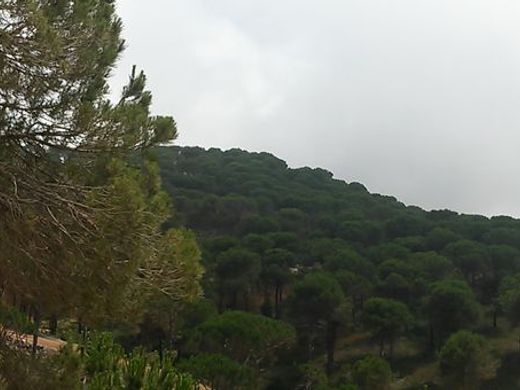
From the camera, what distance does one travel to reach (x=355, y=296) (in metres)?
39.7

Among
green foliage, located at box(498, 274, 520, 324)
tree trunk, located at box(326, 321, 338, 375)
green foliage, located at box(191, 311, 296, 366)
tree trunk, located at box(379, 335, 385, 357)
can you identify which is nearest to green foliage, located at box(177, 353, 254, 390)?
green foliage, located at box(191, 311, 296, 366)

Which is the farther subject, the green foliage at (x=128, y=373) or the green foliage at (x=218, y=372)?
the green foliage at (x=218, y=372)

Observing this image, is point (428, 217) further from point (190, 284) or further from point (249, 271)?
point (190, 284)

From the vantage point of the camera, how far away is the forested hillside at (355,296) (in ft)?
98.9

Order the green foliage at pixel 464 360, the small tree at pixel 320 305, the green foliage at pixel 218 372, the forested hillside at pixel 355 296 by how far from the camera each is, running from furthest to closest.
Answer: the small tree at pixel 320 305
the forested hillside at pixel 355 296
the green foliage at pixel 464 360
the green foliage at pixel 218 372

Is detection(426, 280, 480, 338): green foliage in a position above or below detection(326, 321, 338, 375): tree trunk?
above

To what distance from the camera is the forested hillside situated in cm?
3015

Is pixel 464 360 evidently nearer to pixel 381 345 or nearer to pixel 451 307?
pixel 451 307

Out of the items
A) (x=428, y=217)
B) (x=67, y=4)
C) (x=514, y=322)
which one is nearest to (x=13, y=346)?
(x=67, y=4)

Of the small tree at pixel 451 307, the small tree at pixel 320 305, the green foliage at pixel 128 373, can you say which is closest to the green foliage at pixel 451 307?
the small tree at pixel 451 307

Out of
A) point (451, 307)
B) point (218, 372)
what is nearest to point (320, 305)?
point (451, 307)

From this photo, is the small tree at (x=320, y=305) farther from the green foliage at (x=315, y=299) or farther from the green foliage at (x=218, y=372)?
the green foliage at (x=218, y=372)

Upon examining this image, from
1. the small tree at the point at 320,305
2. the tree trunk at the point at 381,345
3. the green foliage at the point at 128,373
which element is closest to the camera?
the green foliage at the point at 128,373

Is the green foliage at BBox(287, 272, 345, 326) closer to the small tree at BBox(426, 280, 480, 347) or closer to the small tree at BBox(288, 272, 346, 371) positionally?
the small tree at BBox(288, 272, 346, 371)
